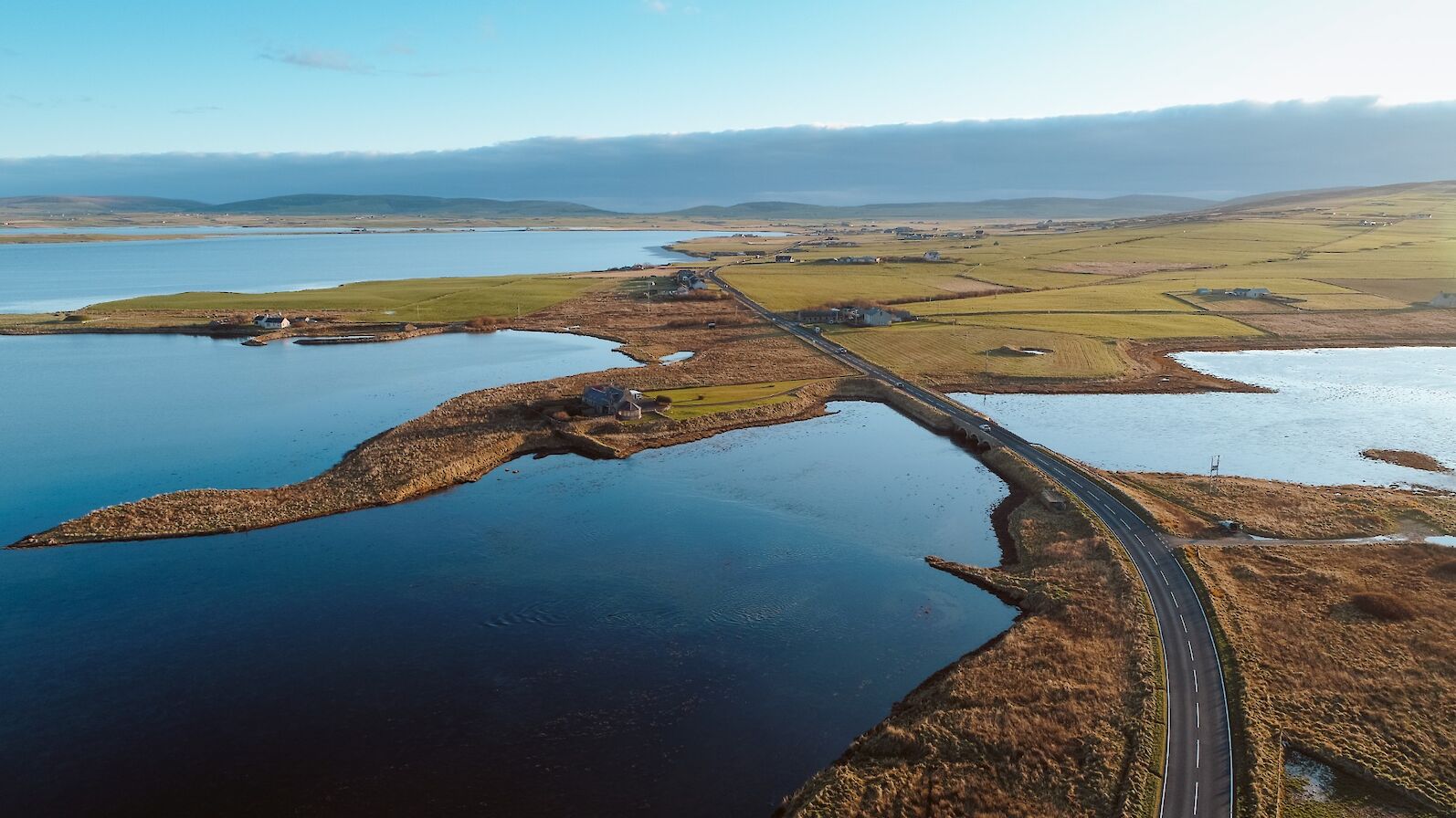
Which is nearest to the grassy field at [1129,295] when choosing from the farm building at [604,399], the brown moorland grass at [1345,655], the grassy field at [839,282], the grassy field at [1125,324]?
the grassy field at [1125,324]

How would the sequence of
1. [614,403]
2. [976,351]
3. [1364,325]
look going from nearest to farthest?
[614,403] → [976,351] → [1364,325]

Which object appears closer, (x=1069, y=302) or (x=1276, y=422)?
(x=1276, y=422)

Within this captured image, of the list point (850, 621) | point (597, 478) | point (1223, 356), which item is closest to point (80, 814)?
point (850, 621)

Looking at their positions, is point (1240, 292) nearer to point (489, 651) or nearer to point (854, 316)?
point (854, 316)

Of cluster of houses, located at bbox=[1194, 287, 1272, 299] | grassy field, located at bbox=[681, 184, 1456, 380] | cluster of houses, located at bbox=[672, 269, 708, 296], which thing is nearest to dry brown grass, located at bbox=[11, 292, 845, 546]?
grassy field, located at bbox=[681, 184, 1456, 380]

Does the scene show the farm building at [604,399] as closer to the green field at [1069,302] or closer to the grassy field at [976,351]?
the grassy field at [976,351]

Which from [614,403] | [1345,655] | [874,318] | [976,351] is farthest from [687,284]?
[1345,655]

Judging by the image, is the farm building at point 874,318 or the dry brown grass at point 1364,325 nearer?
the dry brown grass at point 1364,325
